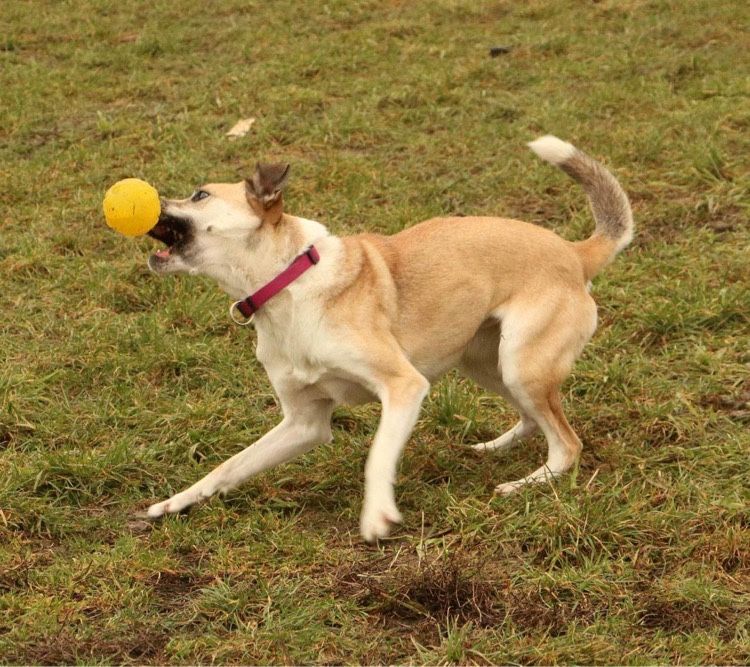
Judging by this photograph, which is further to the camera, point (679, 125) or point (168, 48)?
point (168, 48)

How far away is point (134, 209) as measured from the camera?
5.11 meters

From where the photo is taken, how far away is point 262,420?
240 inches

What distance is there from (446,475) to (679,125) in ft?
16.0

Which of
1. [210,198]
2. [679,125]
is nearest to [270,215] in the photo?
[210,198]

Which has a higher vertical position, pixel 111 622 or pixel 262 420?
pixel 111 622

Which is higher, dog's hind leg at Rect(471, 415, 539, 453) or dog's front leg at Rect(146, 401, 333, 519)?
dog's front leg at Rect(146, 401, 333, 519)

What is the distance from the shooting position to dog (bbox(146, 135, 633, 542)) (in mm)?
5113

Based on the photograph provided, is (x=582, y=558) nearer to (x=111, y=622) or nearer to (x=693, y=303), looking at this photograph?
(x=111, y=622)

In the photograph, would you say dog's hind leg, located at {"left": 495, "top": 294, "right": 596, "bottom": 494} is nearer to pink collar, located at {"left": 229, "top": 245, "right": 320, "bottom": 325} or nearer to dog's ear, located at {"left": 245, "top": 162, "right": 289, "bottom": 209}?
pink collar, located at {"left": 229, "top": 245, "right": 320, "bottom": 325}

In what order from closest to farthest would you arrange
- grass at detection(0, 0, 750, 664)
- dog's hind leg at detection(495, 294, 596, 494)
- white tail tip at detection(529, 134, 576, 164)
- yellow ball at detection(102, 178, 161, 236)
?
grass at detection(0, 0, 750, 664) → yellow ball at detection(102, 178, 161, 236) → dog's hind leg at detection(495, 294, 596, 494) → white tail tip at detection(529, 134, 576, 164)

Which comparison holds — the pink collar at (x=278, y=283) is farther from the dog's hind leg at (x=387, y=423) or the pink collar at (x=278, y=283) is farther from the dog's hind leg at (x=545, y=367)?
the dog's hind leg at (x=545, y=367)

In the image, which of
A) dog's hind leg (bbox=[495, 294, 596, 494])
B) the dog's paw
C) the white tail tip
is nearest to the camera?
the dog's paw

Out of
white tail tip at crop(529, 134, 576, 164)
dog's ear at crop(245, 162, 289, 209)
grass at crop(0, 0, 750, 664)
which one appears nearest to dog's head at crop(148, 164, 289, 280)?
dog's ear at crop(245, 162, 289, 209)

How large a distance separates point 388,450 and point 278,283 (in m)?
0.83
